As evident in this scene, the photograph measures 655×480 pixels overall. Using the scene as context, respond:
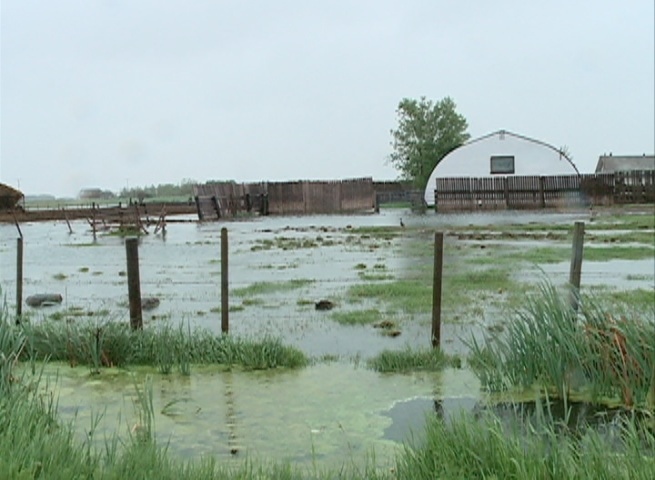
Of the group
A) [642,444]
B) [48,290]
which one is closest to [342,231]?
[48,290]

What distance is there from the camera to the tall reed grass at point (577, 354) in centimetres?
654

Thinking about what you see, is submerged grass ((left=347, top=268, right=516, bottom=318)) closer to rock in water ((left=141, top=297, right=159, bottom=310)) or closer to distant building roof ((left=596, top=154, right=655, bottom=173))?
rock in water ((left=141, top=297, right=159, bottom=310))

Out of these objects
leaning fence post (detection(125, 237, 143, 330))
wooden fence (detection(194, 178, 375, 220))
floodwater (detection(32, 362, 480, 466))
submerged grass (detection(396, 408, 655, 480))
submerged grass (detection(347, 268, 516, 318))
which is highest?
wooden fence (detection(194, 178, 375, 220))

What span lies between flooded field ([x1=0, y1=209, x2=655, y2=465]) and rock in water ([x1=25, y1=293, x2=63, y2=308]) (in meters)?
0.31

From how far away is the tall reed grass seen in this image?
21.4 ft

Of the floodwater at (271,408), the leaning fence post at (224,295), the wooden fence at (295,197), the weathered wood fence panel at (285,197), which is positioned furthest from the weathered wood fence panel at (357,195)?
the floodwater at (271,408)

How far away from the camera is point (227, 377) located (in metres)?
Answer: 8.30

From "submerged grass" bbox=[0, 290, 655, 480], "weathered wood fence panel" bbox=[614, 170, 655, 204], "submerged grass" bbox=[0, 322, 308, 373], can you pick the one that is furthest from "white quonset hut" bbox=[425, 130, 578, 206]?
"submerged grass" bbox=[0, 290, 655, 480]

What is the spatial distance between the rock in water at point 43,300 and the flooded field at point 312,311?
0.31m

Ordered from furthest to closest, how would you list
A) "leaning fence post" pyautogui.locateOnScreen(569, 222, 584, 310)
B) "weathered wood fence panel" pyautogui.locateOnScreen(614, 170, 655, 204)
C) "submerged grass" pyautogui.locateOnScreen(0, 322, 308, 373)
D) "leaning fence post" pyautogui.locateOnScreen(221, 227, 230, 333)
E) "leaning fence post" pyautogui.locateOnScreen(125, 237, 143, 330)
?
"weathered wood fence panel" pyautogui.locateOnScreen(614, 170, 655, 204) < "leaning fence post" pyautogui.locateOnScreen(221, 227, 230, 333) < "leaning fence post" pyautogui.locateOnScreen(125, 237, 143, 330) < "leaning fence post" pyautogui.locateOnScreen(569, 222, 584, 310) < "submerged grass" pyautogui.locateOnScreen(0, 322, 308, 373)

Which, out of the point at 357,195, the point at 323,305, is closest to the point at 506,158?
the point at 357,195

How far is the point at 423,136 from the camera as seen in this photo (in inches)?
2753

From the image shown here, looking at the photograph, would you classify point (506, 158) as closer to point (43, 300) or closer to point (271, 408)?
point (43, 300)

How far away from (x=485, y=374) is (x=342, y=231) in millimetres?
25391
